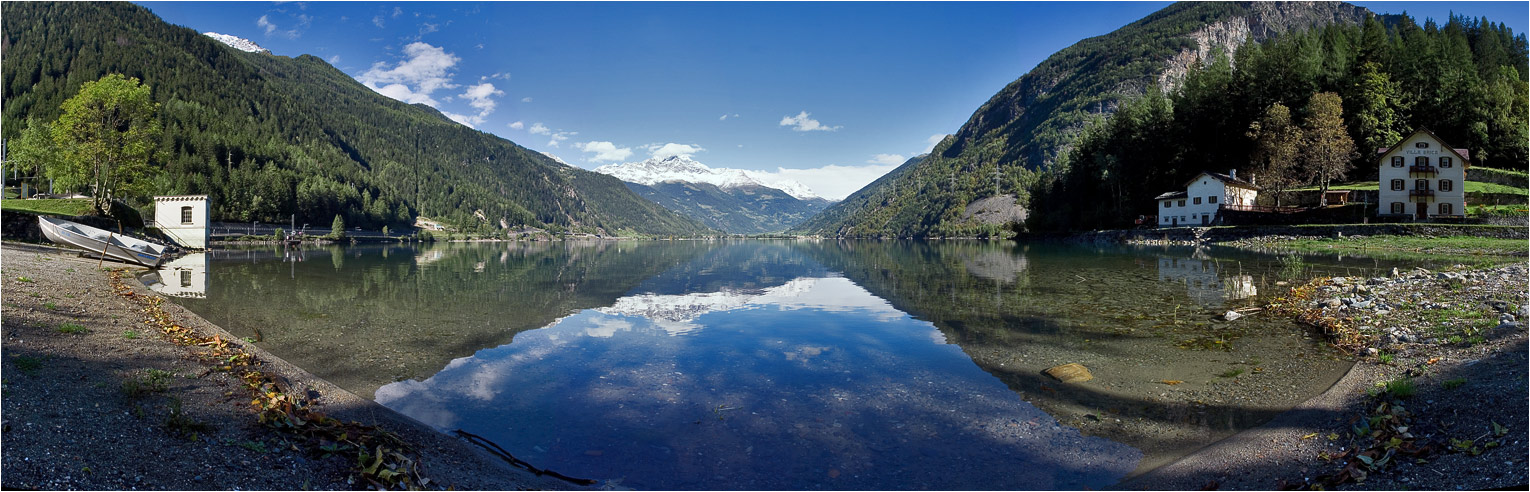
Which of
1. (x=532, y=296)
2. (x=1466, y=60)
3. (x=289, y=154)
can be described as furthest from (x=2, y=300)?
(x=289, y=154)

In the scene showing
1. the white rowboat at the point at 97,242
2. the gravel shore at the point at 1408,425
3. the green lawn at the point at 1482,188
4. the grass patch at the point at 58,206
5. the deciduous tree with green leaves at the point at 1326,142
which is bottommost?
the gravel shore at the point at 1408,425

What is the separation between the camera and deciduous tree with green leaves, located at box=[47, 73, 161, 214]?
4525cm

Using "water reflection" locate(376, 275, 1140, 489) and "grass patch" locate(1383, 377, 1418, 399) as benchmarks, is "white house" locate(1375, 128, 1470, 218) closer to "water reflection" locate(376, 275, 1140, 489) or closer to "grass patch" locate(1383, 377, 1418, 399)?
"water reflection" locate(376, 275, 1140, 489)

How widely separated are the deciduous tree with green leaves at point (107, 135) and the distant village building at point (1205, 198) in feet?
340

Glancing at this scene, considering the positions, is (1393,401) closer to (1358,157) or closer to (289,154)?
(1358,157)

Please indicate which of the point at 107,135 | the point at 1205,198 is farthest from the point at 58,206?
the point at 1205,198

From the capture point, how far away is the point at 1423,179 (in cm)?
5516

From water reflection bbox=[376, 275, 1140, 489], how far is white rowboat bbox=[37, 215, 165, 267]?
3293 cm

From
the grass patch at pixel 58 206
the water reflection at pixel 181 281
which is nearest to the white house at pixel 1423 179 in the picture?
the water reflection at pixel 181 281

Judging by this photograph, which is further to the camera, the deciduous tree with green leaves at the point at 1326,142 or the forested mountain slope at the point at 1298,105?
the forested mountain slope at the point at 1298,105

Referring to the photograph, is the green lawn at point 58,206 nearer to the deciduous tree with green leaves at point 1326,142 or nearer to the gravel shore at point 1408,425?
the gravel shore at point 1408,425

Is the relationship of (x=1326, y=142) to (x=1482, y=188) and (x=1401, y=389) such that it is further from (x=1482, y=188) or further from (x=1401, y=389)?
(x=1401, y=389)

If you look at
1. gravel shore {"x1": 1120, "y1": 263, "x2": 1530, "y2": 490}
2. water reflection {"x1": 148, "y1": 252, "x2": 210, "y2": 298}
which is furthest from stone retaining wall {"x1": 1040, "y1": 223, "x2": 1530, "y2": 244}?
water reflection {"x1": 148, "y1": 252, "x2": 210, "y2": 298}

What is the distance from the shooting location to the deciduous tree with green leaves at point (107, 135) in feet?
148
